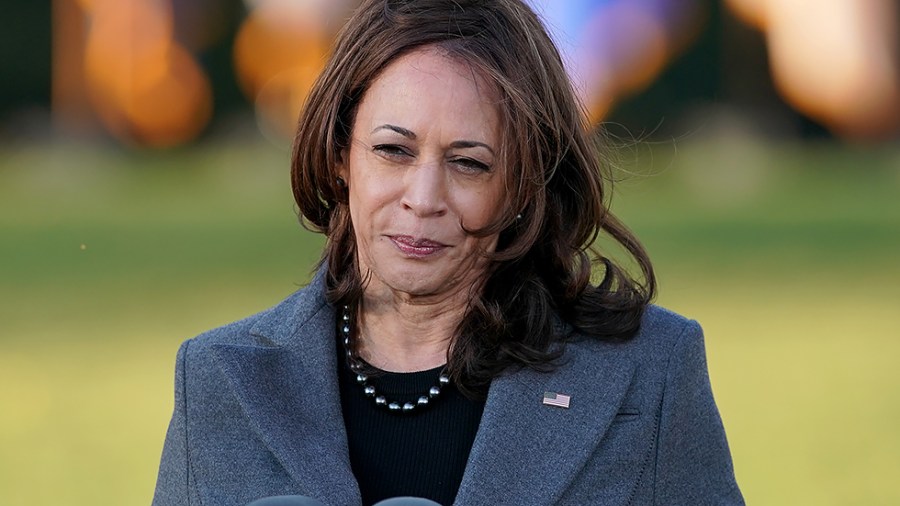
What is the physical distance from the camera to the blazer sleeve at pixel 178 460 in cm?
251

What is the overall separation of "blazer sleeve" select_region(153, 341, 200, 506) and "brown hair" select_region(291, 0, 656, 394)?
317mm

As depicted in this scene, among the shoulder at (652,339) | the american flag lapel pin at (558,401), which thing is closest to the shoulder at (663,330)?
the shoulder at (652,339)

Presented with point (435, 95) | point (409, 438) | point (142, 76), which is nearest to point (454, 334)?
point (409, 438)

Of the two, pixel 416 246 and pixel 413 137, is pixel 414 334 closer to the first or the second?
pixel 416 246

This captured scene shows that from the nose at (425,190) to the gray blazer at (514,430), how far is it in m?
0.32

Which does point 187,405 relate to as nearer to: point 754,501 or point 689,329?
point 689,329

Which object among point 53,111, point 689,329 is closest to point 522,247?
point 689,329

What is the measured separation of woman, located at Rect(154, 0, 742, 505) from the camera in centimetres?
242

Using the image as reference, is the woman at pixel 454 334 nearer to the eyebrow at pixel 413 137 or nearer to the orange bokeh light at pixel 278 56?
the eyebrow at pixel 413 137

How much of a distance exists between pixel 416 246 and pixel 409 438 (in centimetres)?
34

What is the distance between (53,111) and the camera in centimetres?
1714

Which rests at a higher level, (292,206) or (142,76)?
(292,206)

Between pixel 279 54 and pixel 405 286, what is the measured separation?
14241 millimetres

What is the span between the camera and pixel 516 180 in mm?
2510
